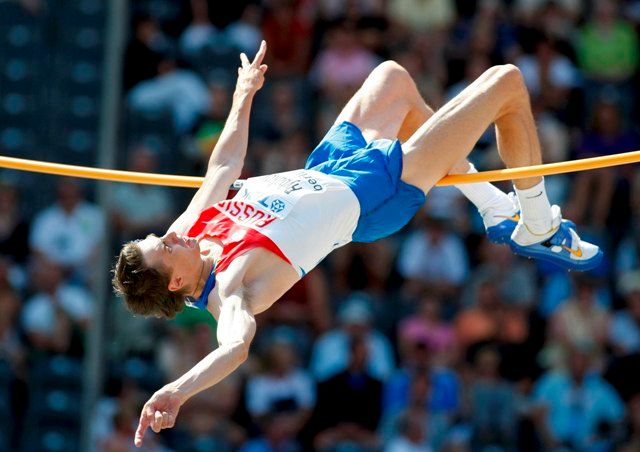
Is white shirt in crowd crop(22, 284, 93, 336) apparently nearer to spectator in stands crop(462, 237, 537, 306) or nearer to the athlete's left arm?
spectator in stands crop(462, 237, 537, 306)

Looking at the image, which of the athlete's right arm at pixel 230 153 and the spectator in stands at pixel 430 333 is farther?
the spectator in stands at pixel 430 333

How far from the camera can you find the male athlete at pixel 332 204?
622cm

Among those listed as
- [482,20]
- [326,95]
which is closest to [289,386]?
[326,95]

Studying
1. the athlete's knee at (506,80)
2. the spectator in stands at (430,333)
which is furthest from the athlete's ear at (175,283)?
the spectator in stands at (430,333)

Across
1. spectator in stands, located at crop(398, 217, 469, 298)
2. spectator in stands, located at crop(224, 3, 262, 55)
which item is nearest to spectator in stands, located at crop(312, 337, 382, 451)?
spectator in stands, located at crop(398, 217, 469, 298)

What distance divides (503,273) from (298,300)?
5.04ft

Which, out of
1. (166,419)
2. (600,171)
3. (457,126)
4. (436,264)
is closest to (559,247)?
(457,126)

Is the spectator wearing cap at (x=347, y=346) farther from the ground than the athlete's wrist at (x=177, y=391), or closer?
closer

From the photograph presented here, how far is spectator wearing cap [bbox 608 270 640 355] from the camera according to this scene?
1038 centimetres

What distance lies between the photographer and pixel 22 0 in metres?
12.2

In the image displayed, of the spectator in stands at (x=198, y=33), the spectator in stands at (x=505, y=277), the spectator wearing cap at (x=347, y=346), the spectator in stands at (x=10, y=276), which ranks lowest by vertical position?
the spectator wearing cap at (x=347, y=346)

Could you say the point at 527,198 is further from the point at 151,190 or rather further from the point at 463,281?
the point at 151,190

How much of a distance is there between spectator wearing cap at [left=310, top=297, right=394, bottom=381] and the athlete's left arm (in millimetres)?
4171

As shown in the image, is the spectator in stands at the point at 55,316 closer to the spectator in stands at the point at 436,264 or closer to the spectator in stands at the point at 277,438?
the spectator in stands at the point at 277,438
